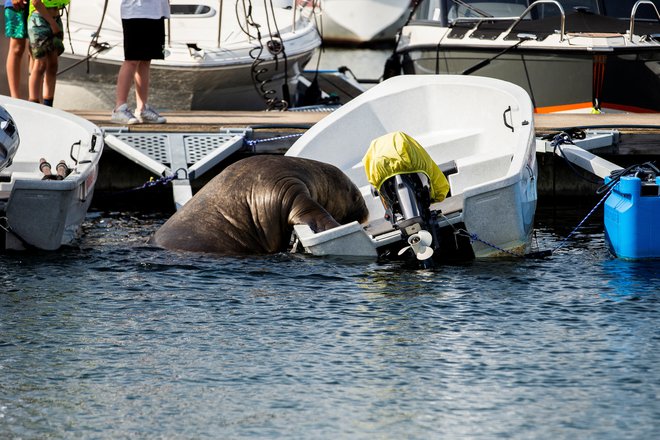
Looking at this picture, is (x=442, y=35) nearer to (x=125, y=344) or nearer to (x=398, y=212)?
(x=398, y=212)

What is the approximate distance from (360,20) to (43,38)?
2175cm

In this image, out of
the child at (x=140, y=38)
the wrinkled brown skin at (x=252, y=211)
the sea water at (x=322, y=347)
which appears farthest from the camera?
the child at (x=140, y=38)

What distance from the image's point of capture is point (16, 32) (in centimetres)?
1164

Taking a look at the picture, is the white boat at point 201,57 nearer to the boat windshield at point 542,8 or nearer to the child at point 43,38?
the boat windshield at point 542,8

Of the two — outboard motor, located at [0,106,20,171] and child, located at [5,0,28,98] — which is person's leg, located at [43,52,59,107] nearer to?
child, located at [5,0,28,98]

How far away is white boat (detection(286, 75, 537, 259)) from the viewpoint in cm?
818

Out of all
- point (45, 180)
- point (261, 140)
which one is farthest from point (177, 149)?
point (45, 180)

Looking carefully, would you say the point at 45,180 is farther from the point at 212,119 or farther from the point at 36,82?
the point at 212,119

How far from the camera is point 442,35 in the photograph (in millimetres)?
15086

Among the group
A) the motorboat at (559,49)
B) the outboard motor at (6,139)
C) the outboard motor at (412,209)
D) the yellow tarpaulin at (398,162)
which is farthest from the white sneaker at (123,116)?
the motorboat at (559,49)

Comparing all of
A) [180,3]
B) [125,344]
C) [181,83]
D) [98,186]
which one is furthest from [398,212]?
[180,3]

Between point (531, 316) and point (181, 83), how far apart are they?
7.90 metres

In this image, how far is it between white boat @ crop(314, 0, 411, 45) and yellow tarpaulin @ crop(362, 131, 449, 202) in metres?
24.5

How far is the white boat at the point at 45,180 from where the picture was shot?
8359mm
